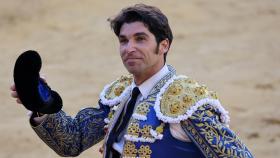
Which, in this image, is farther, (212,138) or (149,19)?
(149,19)

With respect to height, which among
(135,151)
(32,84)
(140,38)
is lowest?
(135,151)

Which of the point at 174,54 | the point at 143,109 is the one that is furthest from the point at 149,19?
the point at 174,54

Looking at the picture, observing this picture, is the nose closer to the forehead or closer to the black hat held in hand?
the forehead

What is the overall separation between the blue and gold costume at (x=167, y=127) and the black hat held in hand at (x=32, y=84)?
0.14 meters

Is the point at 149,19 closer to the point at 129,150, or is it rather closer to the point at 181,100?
the point at 181,100

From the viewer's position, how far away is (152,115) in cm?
312

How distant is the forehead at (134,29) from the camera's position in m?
3.10

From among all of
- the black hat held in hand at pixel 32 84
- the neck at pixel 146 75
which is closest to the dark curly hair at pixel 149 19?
the neck at pixel 146 75

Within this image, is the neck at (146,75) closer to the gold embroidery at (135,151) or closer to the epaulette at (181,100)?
the epaulette at (181,100)

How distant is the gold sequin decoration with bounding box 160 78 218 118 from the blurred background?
368 cm

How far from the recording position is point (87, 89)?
27.5 ft

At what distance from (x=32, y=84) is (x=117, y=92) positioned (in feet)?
1.43

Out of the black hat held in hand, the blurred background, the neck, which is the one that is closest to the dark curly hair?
the neck

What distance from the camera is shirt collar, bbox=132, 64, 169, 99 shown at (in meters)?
3.17
